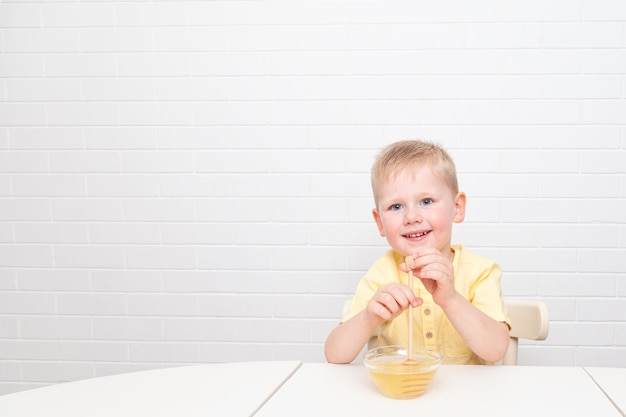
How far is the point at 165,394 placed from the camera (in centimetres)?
118

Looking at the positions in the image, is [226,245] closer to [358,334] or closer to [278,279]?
[278,279]

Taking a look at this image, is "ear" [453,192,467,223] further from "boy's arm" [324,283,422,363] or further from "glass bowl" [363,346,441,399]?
"glass bowl" [363,346,441,399]

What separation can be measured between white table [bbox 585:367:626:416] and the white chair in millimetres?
283

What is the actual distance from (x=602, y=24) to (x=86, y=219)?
2123 mm

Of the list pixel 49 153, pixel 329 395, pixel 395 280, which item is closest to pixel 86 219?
pixel 49 153

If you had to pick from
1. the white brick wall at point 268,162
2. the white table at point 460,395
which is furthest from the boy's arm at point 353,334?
the white brick wall at point 268,162

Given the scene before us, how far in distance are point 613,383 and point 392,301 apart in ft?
1.41

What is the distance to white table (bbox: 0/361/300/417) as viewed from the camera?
1097 mm

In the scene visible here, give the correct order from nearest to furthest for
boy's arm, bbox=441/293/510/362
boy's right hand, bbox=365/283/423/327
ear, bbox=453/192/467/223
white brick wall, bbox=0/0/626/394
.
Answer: boy's right hand, bbox=365/283/423/327 < boy's arm, bbox=441/293/510/362 < ear, bbox=453/192/467/223 < white brick wall, bbox=0/0/626/394

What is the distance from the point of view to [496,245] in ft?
8.21

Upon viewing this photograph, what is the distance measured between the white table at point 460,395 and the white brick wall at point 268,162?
1.26 meters

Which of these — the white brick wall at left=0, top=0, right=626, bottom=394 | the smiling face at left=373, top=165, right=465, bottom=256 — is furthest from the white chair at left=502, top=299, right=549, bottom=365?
Answer: the white brick wall at left=0, top=0, right=626, bottom=394

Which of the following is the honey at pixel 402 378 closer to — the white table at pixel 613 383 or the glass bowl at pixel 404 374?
the glass bowl at pixel 404 374

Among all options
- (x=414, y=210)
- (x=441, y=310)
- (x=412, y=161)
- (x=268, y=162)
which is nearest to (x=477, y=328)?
(x=441, y=310)
